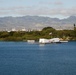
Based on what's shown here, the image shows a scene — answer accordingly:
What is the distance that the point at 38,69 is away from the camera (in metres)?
Result: 43.6

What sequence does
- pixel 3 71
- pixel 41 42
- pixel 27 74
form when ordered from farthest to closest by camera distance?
pixel 41 42 → pixel 3 71 → pixel 27 74

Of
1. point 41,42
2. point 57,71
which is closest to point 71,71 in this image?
point 57,71

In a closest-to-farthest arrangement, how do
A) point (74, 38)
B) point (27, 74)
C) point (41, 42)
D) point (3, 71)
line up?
point (27, 74), point (3, 71), point (41, 42), point (74, 38)

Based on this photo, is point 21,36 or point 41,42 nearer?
point 41,42

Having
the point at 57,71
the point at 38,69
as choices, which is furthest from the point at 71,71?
the point at 38,69

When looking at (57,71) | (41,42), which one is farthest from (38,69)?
(41,42)

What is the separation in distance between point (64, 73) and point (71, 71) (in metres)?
1.92

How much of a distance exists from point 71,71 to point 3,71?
8725 mm

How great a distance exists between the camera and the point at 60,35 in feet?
552

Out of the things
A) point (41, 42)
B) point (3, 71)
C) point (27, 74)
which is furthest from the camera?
point (41, 42)

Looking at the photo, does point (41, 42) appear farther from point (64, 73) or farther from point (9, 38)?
point (64, 73)

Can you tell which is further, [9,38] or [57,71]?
[9,38]

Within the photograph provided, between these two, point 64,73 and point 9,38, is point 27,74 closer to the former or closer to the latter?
point 64,73

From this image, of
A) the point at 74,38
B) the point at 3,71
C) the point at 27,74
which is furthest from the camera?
the point at 74,38
